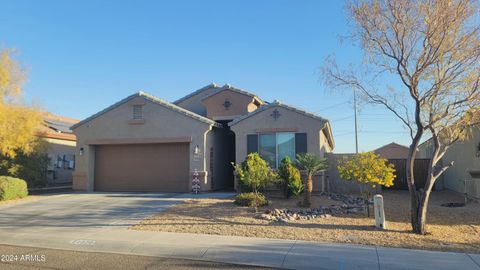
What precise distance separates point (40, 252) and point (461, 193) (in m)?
17.3

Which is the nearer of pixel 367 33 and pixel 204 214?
pixel 367 33

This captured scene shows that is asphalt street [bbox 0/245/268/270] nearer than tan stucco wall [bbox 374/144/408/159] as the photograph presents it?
Yes

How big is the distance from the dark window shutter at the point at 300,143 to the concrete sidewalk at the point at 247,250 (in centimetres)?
867

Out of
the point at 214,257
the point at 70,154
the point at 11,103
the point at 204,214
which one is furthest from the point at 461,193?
the point at 70,154

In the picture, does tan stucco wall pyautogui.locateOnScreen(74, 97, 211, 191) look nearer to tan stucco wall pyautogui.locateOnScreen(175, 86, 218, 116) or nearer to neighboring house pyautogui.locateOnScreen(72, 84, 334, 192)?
neighboring house pyautogui.locateOnScreen(72, 84, 334, 192)

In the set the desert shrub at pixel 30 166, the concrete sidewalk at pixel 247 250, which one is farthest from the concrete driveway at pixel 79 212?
the desert shrub at pixel 30 166

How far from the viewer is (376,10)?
10.8 metres

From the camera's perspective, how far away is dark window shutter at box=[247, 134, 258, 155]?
719 inches

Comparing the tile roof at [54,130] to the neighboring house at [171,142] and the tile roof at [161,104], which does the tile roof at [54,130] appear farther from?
the tile roof at [161,104]

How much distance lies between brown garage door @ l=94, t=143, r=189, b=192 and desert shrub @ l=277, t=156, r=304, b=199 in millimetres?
5628

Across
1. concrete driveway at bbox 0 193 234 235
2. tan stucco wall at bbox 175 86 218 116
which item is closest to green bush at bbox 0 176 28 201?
concrete driveway at bbox 0 193 234 235

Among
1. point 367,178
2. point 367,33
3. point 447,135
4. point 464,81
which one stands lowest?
point 367,178

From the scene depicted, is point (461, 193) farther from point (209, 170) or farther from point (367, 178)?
point (209, 170)

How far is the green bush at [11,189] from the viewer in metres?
16.5
